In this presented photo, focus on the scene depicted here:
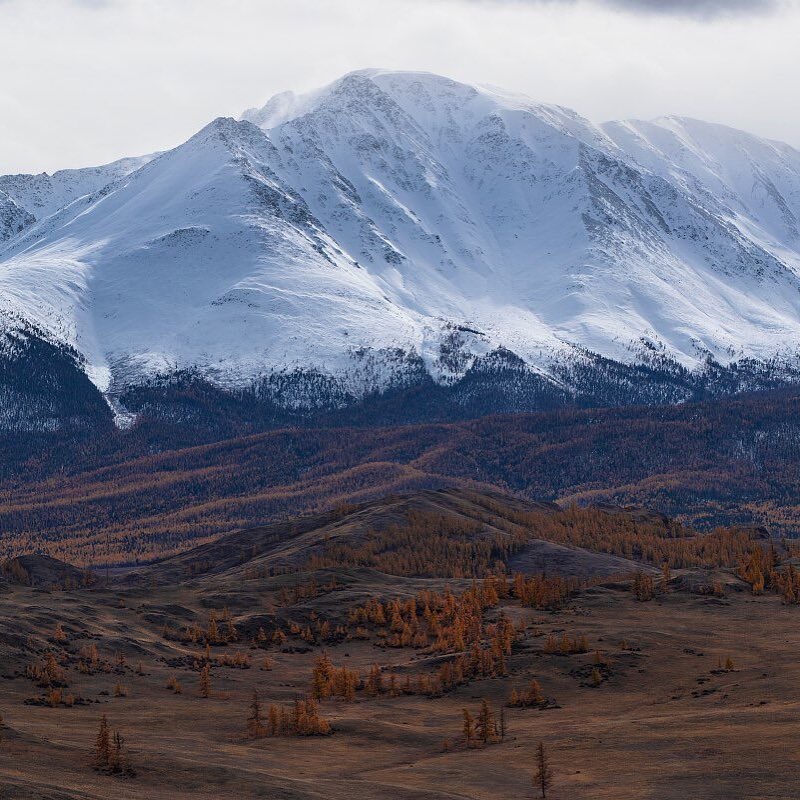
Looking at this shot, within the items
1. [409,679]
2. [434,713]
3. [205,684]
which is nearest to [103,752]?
[434,713]

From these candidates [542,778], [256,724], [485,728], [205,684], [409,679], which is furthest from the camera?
[409,679]

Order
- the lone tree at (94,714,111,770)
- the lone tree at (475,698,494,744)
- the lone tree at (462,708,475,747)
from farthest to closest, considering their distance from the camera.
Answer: the lone tree at (475,698,494,744) → the lone tree at (462,708,475,747) → the lone tree at (94,714,111,770)

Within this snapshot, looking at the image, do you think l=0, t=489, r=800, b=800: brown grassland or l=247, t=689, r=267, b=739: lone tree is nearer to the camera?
l=0, t=489, r=800, b=800: brown grassland

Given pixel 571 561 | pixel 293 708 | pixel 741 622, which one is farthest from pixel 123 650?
pixel 571 561

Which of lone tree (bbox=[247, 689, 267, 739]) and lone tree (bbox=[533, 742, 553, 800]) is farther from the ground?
lone tree (bbox=[247, 689, 267, 739])

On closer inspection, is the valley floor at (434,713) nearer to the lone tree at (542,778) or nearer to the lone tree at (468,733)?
the lone tree at (542,778)

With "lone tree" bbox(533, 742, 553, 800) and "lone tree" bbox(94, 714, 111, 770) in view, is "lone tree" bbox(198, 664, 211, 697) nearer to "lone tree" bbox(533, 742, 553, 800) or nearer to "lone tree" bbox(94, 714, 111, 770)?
"lone tree" bbox(94, 714, 111, 770)

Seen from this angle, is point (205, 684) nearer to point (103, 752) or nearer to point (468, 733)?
point (468, 733)

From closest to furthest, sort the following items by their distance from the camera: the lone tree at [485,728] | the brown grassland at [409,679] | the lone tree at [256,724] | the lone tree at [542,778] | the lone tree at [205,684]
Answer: the lone tree at [542,778]
the brown grassland at [409,679]
the lone tree at [485,728]
the lone tree at [256,724]
the lone tree at [205,684]

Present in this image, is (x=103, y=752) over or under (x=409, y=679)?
under

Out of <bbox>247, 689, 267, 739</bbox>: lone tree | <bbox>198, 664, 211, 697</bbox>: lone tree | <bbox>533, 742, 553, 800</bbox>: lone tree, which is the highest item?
<bbox>198, 664, 211, 697</bbox>: lone tree

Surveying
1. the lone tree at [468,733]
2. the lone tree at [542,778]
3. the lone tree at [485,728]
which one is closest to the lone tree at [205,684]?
the lone tree at [485,728]

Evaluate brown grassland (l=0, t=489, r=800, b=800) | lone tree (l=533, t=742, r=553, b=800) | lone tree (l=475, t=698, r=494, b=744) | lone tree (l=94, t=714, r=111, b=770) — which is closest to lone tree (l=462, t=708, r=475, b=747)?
lone tree (l=475, t=698, r=494, b=744)
